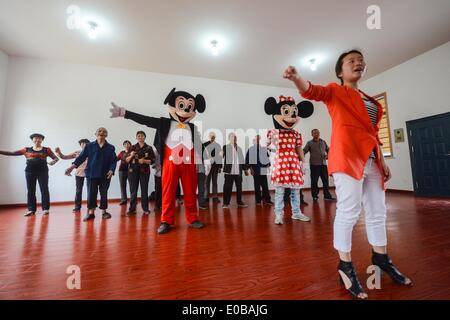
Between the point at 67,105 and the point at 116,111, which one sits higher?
the point at 67,105

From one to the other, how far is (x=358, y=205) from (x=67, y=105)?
6332 mm

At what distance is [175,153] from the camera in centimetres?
236

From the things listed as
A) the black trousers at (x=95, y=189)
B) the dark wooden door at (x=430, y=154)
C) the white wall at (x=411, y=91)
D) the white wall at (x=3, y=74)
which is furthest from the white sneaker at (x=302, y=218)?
the white wall at (x=3, y=74)

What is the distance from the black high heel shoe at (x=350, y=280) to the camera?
1.01m

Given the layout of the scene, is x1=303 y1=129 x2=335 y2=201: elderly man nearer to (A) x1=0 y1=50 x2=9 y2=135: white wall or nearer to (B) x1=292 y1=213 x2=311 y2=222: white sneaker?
(B) x1=292 y1=213 x2=311 y2=222: white sneaker

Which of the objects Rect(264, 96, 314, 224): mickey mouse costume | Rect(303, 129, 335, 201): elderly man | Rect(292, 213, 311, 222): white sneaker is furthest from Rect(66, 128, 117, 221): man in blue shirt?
Rect(303, 129, 335, 201): elderly man

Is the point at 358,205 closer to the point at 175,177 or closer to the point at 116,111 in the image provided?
the point at 175,177

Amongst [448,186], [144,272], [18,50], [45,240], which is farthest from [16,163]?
[448,186]

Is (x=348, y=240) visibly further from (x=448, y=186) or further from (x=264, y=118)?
(x=264, y=118)

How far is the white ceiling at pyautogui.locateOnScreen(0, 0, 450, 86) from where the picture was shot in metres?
3.45

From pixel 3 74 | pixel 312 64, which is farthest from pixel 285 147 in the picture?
pixel 3 74

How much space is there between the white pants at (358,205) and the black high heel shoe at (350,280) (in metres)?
0.09

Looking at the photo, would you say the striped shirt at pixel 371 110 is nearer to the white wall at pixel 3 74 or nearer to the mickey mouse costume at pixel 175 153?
the mickey mouse costume at pixel 175 153

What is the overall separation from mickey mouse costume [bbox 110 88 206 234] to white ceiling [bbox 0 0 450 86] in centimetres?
222
